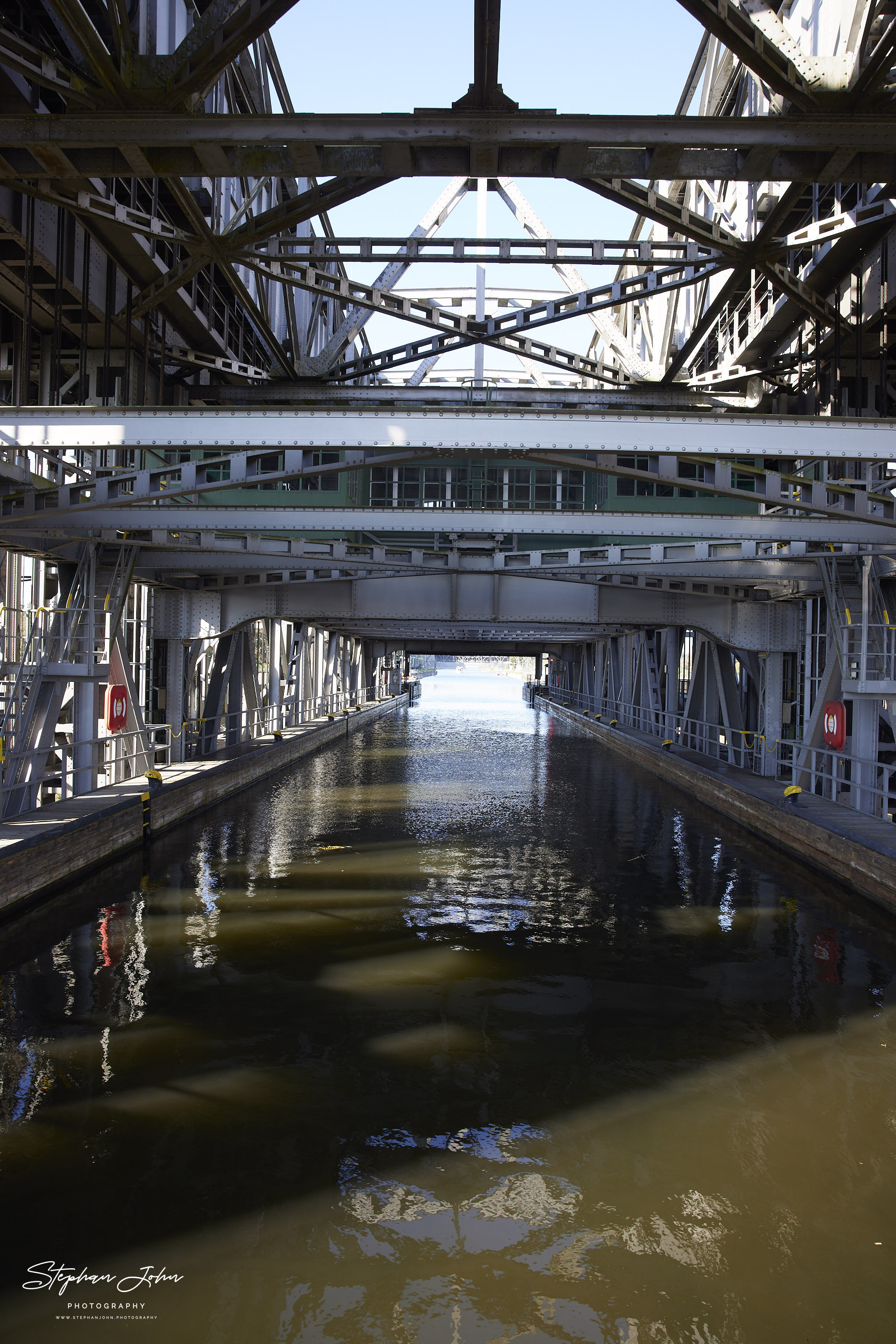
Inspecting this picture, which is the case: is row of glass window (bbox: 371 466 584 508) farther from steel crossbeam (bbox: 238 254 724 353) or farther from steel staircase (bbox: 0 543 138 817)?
steel staircase (bbox: 0 543 138 817)

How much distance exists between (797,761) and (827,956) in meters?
9.51

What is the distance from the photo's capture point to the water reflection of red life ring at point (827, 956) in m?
10.3

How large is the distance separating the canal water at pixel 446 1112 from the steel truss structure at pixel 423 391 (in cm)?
429

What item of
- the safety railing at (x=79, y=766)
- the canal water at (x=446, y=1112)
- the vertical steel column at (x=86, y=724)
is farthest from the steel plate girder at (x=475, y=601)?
the canal water at (x=446, y=1112)

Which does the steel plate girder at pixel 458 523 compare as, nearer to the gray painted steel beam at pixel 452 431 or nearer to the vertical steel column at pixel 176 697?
the gray painted steel beam at pixel 452 431

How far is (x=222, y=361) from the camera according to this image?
66.5 feet

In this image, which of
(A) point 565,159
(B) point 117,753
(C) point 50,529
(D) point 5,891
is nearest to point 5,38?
(A) point 565,159

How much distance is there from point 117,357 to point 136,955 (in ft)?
39.1

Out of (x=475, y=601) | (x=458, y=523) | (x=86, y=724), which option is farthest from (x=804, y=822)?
(x=86, y=724)

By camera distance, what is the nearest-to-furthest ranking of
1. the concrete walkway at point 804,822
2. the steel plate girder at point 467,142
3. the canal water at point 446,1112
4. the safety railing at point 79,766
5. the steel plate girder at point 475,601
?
the canal water at point 446,1112
the steel plate girder at point 467,142
the concrete walkway at point 804,822
the safety railing at point 79,766
the steel plate girder at point 475,601

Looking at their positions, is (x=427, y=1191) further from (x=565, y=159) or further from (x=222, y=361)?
(x=222, y=361)

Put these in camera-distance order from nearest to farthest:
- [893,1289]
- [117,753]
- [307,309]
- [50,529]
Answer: [893,1289] < [50,529] < [117,753] < [307,309]

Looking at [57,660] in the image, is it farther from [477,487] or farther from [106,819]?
[477,487]

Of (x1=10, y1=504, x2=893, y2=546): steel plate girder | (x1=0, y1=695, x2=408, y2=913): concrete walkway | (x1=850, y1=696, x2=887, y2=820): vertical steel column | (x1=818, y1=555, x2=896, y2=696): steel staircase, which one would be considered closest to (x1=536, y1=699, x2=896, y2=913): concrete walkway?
(x1=850, y1=696, x2=887, y2=820): vertical steel column
